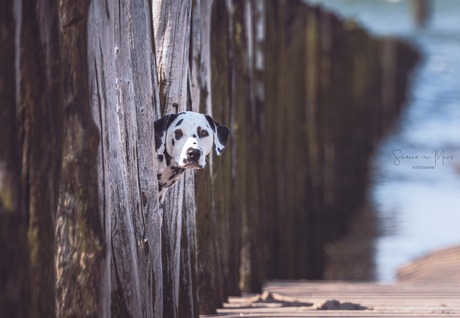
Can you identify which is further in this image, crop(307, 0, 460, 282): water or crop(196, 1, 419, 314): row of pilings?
crop(307, 0, 460, 282): water

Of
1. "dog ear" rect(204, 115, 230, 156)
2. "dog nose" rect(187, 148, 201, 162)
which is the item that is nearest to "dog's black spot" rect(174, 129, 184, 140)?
"dog nose" rect(187, 148, 201, 162)

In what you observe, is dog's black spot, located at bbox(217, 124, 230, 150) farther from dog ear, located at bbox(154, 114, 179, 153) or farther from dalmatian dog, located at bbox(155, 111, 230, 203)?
dog ear, located at bbox(154, 114, 179, 153)

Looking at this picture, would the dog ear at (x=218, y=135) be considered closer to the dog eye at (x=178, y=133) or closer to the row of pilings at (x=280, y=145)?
the dog eye at (x=178, y=133)

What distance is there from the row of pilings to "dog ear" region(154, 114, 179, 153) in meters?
0.91

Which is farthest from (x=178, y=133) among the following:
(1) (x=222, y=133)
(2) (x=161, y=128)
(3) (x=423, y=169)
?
(3) (x=423, y=169)

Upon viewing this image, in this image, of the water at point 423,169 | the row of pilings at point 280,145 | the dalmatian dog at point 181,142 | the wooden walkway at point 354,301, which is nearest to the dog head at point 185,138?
the dalmatian dog at point 181,142

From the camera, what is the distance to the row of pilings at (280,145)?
4.77 metres

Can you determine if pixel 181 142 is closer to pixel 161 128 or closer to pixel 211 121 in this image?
pixel 161 128

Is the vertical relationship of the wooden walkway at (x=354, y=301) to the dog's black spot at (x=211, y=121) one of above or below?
below

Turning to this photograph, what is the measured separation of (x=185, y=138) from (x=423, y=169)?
19170 millimetres

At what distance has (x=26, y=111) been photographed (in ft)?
7.30

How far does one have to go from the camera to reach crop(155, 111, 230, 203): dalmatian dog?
309 cm

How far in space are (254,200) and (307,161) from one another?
14.6 ft

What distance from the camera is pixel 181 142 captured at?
124 inches
